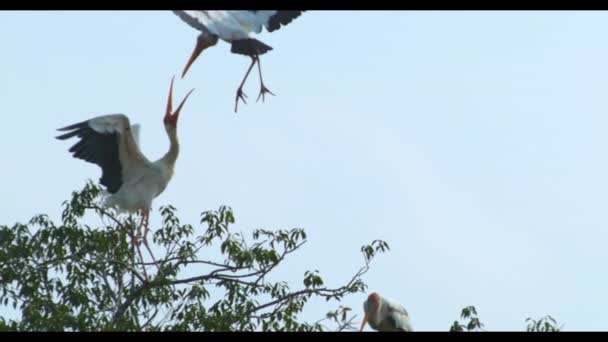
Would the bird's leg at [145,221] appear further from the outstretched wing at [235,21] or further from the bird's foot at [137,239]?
the outstretched wing at [235,21]

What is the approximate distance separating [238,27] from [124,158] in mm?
1160

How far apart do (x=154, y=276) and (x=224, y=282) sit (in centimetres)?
43

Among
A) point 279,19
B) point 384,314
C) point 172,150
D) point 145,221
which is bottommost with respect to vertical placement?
point 384,314

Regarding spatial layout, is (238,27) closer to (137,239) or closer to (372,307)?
(137,239)

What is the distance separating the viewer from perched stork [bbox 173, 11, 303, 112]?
9.06 metres

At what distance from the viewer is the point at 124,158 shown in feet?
31.9

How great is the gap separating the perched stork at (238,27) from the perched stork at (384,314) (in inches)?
84.7

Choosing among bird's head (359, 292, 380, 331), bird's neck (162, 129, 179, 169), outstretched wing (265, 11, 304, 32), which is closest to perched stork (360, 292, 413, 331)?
bird's head (359, 292, 380, 331)

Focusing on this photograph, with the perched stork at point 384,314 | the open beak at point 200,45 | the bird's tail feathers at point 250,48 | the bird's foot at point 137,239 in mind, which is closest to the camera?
the perched stork at point 384,314

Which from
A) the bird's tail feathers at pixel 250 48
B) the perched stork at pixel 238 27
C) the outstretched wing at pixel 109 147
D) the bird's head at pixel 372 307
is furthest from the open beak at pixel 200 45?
the bird's head at pixel 372 307

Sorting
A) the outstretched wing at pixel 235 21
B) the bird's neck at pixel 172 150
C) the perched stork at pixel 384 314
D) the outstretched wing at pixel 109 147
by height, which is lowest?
the perched stork at pixel 384 314

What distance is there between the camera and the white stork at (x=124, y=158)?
9273 millimetres

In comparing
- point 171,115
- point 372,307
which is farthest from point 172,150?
point 372,307
